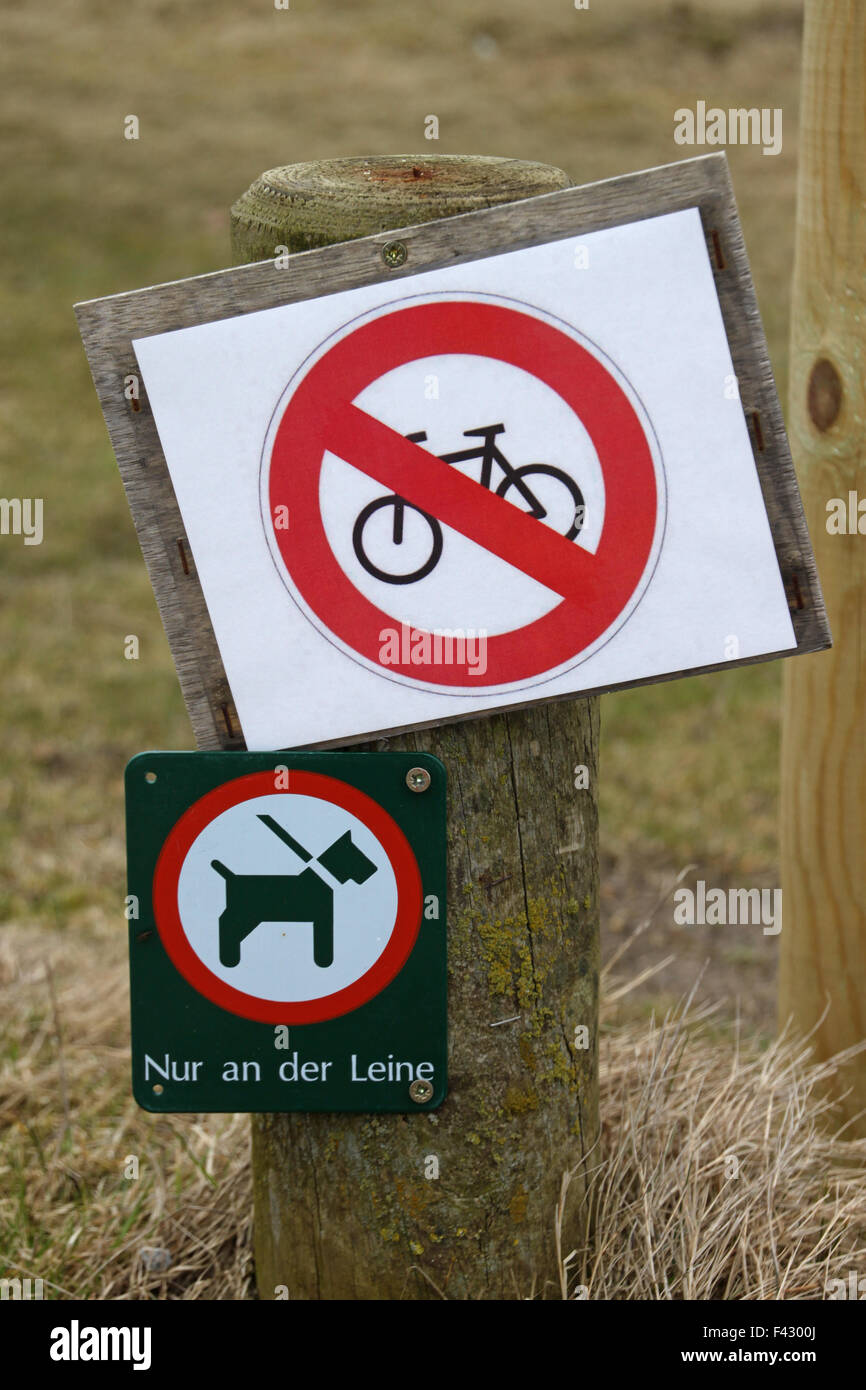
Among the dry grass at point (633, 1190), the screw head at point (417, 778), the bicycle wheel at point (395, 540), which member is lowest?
the dry grass at point (633, 1190)

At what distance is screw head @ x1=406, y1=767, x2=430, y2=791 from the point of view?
65.6 inches

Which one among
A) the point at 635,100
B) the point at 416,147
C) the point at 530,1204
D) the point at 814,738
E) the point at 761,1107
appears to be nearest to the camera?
the point at 530,1204

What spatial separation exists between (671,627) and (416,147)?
11.6m

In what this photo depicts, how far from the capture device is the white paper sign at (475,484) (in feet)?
5.17

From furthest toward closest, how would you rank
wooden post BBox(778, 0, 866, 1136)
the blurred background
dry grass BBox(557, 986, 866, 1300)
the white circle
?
1. the blurred background
2. wooden post BBox(778, 0, 866, 1136)
3. dry grass BBox(557, 986, 866, 1300)
4. the white circle

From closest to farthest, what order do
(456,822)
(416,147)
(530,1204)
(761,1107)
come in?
(456,822)
(530,1204)
(761,1107)
(416,147)

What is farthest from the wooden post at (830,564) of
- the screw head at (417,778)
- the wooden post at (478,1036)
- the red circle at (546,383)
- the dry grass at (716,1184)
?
the screw head at (417,778)

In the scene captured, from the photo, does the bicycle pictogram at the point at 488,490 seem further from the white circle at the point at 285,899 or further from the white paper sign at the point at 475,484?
the white circle at the point at 285,899

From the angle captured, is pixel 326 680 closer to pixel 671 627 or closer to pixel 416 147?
pixel 671 627

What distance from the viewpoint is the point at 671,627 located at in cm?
163

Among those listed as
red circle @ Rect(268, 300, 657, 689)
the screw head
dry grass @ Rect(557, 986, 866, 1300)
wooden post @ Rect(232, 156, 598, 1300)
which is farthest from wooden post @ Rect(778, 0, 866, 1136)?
the screw head

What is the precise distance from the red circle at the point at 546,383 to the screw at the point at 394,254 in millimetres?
52

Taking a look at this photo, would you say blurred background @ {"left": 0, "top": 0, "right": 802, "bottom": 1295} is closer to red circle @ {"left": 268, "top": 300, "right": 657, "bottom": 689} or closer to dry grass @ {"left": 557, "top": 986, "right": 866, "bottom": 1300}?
dry grass @ {"left": 557, "top": 986, "right": 866, "bottom": 1300}

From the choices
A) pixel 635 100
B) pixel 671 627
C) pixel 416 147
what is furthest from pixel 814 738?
pixel 635 100
